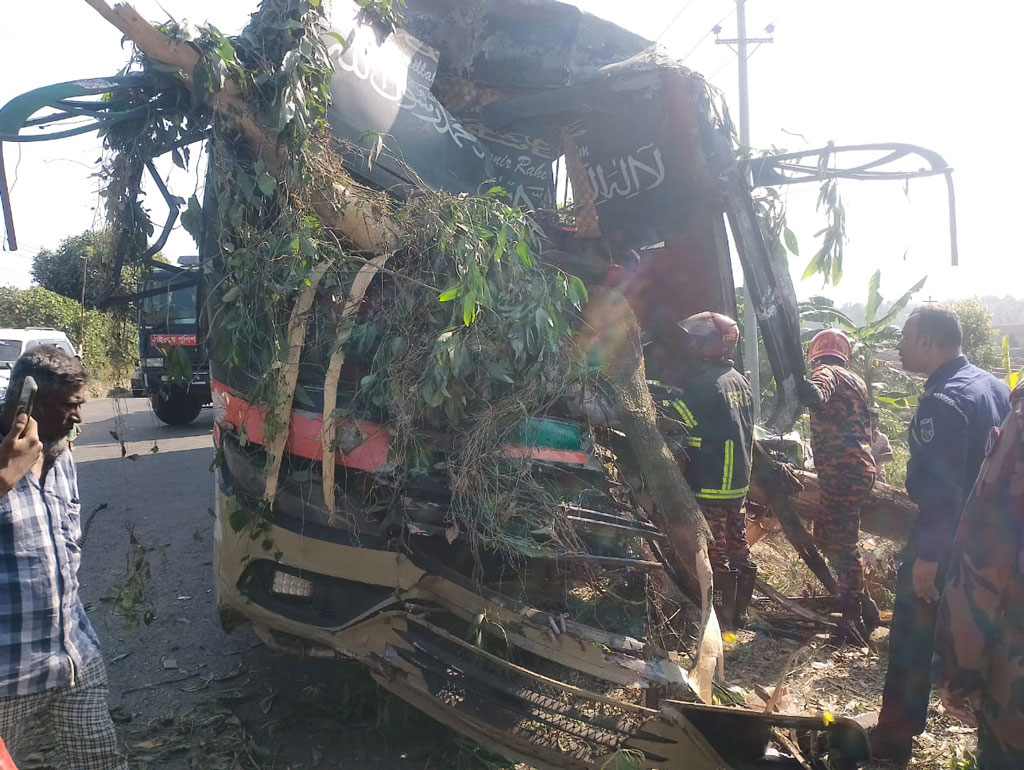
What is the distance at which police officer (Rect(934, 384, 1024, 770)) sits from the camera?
5.84 feet

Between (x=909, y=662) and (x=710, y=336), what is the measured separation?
1.81 metres

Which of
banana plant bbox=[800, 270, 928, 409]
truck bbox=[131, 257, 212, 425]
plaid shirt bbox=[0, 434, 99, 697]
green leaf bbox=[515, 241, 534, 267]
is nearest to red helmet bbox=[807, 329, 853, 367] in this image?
green leaf bbox=[515, 241, 534, 267]

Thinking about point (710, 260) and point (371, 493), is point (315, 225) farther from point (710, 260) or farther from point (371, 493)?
point (710, 260)

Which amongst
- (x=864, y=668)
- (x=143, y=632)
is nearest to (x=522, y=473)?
(x=864, y=668)

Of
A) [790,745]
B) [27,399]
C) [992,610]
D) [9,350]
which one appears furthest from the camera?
[9,350]

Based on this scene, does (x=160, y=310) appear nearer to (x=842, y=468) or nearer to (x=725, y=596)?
(x=725, y=596)

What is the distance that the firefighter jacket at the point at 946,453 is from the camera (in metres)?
2.76

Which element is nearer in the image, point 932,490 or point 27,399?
point 27,399

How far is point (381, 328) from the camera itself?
273cm

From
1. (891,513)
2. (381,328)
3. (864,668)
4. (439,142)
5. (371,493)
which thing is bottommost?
(864,668)

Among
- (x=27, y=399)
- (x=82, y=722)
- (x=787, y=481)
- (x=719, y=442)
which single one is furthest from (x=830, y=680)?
(x=27, y=399)

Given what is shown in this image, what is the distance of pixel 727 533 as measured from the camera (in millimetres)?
3908

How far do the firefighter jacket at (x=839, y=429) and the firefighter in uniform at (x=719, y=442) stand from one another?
76 centimetres

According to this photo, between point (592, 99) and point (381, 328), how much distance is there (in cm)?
253
